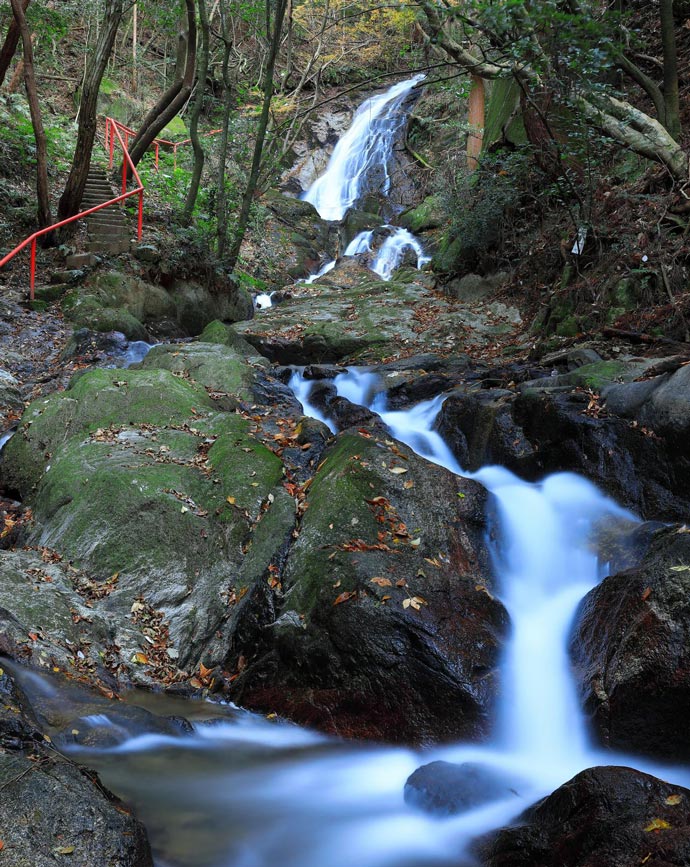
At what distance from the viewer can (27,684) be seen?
4090mm

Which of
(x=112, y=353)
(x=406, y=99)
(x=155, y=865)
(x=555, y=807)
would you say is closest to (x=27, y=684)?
(x=155, y=865)

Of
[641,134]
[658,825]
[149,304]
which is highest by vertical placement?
[641,134]

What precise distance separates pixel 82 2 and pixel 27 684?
23.6 m

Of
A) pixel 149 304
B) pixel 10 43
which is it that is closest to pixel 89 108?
pixel 10 43

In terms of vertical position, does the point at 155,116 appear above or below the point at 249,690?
above

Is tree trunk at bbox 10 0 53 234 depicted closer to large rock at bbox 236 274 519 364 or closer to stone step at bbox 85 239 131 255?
stone step at bbox 85 239 131 255

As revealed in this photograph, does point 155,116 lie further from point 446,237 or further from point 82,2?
point 82,2

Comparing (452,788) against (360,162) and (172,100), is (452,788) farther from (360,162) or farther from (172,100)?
(360,162)

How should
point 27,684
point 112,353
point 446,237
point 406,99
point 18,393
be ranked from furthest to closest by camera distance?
point 406,99
point 446,237
point 112,353
point 18,393
point 27,684

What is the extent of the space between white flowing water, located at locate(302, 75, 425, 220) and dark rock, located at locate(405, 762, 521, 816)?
22827 mm

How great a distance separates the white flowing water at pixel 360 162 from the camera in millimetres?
25578

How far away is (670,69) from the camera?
9.05m

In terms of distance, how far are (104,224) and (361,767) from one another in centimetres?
1260

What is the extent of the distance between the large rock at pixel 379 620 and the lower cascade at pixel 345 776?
17cm
